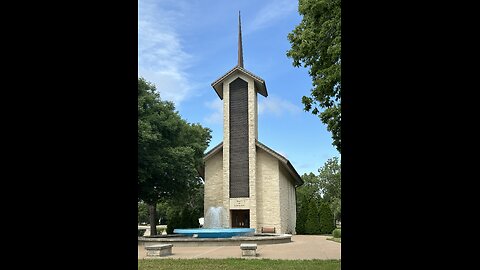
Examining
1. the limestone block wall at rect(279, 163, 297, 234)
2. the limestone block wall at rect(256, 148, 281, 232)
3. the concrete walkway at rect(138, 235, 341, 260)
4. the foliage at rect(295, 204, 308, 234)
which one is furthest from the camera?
the foliage at rect(295, 204, 308, 234)

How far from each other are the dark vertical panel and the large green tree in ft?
8.88

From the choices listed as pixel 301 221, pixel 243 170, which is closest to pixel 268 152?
pixel 243 170

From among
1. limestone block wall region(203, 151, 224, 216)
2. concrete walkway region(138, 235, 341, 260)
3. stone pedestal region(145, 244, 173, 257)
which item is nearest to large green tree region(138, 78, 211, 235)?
limestone block wall region(203, 151, 224, 216)

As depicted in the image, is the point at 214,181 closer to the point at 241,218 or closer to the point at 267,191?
the point at 241,218

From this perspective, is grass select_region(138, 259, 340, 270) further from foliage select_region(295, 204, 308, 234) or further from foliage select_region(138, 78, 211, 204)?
foliage select_region(295, 204, 308, 234)

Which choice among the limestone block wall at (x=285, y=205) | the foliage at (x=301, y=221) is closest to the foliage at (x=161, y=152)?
the limestone block wall at (x=285, y=205)

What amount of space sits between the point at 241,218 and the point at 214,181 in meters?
3.12

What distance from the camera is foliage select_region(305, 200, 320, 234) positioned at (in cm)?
3391

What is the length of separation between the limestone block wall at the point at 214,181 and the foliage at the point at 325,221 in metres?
8.09

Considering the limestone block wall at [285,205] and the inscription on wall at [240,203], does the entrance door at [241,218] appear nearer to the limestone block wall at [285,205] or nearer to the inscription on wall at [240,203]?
the inscription on wall at [240,203]

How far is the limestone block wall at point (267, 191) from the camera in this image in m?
30.1
